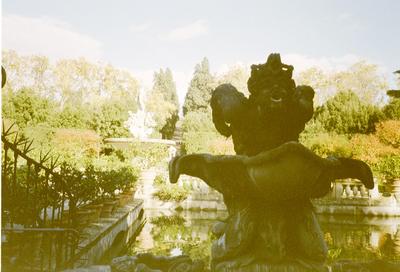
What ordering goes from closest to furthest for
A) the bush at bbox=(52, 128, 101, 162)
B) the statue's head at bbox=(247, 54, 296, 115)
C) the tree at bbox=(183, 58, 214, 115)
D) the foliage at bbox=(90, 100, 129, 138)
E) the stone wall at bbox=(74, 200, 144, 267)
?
the statue's head at bbox=(247, 54, 296, 115) < the stone wall at bbox=(74, 200, 144, 267) < the bush at bbox=(52, 128, 101, 162) < the foliage at bbox=(90, 100, 129, 138) < the tree at bbox=(183, 58, 214, 115)

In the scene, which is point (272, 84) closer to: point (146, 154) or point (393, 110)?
point (146, 154)

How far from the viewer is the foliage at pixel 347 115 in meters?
23.6

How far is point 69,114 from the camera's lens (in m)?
25.8

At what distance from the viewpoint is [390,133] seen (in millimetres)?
19266

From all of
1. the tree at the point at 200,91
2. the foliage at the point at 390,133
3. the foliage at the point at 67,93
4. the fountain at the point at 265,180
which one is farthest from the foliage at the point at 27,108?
the fountain at the point at 265,180

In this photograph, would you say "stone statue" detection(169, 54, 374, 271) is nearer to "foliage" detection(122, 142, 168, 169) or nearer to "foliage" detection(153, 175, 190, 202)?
"foliage" detection(153, 175, 190, 202)

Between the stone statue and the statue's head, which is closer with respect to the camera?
the stone statue

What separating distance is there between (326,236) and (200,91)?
3230cm

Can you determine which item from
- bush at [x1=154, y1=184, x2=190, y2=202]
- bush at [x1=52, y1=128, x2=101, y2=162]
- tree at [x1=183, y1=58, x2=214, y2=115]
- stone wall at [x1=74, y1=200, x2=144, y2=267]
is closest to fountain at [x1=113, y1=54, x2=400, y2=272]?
stone wall at [x1=74, y1=200, x2=144, y2=267]

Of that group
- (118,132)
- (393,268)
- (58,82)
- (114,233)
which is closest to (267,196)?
(393,268)

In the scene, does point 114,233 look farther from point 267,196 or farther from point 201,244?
point 267,196

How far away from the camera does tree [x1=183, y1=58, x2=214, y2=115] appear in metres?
40.0

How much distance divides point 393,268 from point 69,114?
79.9 feet

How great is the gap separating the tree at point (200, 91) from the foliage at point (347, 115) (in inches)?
585
